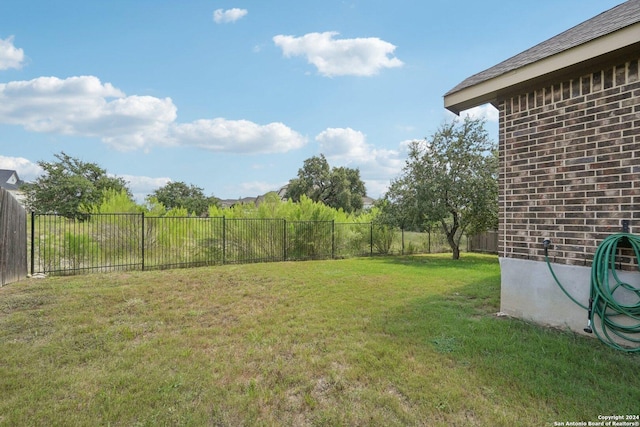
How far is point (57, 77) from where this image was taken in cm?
909

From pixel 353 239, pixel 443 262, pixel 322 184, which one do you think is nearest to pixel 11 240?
pixel 353 239

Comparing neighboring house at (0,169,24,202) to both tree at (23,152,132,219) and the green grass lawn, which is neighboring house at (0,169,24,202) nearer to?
tree at (23,152,132,219)

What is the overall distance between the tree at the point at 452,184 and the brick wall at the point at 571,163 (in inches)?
298

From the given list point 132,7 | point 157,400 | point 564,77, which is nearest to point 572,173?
point 564,77

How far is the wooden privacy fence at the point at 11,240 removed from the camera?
5.36 metres

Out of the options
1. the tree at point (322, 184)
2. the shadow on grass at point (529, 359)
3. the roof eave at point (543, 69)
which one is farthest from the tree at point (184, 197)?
the shadow on grass at point (529, 359)

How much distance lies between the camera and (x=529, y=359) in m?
2.59

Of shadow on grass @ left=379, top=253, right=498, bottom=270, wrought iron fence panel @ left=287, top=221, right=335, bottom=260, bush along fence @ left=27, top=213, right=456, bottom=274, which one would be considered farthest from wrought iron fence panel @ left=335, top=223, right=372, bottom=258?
shadow on grass @ left=379, top=253, right=498, bottom=270

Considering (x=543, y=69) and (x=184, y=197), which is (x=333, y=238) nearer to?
(x=543, y=69)

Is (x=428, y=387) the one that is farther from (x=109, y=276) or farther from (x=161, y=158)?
(x=161, y=158)

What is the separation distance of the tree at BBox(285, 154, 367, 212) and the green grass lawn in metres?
28.2

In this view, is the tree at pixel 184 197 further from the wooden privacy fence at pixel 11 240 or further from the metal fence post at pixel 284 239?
the wooden privacy fence at pixel 11 240

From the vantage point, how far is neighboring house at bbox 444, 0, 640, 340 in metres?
2.80

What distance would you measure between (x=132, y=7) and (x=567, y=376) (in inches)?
356
